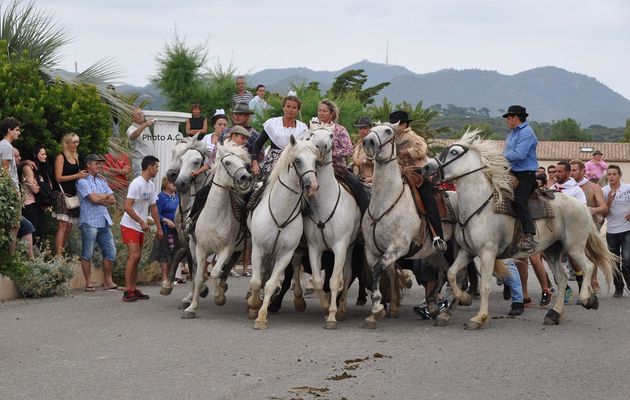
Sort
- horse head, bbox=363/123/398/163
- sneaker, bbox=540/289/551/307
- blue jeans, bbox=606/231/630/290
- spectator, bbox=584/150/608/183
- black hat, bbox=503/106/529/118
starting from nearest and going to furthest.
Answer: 1. horse head, bbox=363/123/398/163
2. black hat, bbox=503/106/529/118
3. sneaker, bbox=540/289/551/307
4. blue jeans, bbox=606/231/630/290
5. spectator, bbox=584/150/608/183

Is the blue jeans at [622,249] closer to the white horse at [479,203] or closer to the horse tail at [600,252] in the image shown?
the horse tail at [600,252]

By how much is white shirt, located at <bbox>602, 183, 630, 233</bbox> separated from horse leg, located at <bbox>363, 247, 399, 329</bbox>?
6.47 metres

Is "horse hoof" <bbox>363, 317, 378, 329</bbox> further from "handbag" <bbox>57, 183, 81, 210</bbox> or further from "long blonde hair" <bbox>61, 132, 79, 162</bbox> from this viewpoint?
"long blonde hair" <bbox>61, 132, 79, 162</bbox>

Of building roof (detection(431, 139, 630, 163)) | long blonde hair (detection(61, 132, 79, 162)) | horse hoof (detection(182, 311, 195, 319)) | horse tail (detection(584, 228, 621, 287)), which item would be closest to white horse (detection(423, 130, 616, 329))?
horse tail (detection(584, 228, 621, 287))

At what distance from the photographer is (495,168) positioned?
1293cm

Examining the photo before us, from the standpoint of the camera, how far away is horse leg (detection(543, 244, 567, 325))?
13070 mm

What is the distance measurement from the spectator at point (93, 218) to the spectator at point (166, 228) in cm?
75

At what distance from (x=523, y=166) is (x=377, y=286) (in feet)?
8.30

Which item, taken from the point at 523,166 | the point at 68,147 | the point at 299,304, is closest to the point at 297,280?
the point at 299,304

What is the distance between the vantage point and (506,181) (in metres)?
13.0

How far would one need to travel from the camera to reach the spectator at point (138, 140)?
2048 centimetres

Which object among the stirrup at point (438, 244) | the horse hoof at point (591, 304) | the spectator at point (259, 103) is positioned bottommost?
the horse hoof at point (591, 304)

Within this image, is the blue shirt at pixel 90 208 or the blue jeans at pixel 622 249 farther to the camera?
the blue jeans at pixel 622 249

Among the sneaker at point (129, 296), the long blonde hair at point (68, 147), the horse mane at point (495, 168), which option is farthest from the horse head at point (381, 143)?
the long blonde hair at point (68, 147)
